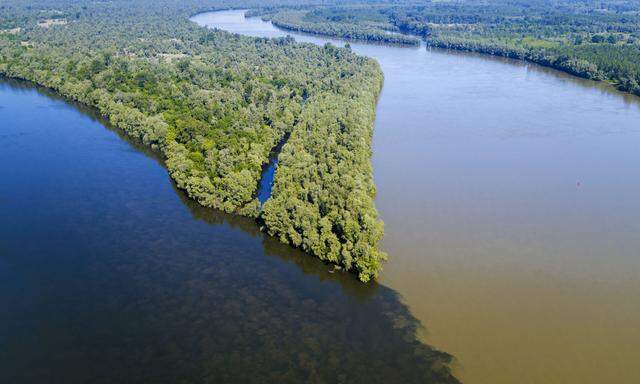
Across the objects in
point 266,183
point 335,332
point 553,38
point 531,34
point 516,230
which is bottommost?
point 335,332

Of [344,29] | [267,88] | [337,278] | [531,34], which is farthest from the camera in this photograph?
[344,29]

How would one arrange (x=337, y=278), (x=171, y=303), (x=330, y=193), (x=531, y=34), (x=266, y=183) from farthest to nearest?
1. (x=531, y=34)
2. (x=266, y=183)
3. (x=330, y=193)
4. (x=337, y=278)
5. (x=171, y=303)

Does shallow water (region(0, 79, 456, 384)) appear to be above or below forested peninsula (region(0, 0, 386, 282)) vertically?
below

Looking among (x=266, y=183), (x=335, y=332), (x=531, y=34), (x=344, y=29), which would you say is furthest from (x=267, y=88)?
(x=531, y=34)

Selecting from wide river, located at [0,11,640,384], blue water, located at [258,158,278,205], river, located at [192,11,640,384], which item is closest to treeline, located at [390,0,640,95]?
river, located at [192,11,640,384]

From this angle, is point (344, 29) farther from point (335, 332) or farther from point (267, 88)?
point (335, 332)

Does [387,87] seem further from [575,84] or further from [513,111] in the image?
[575,84]

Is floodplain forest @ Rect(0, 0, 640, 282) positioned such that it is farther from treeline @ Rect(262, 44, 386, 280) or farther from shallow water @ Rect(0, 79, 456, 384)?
shallow water @ Rect(0, 79, 456, 384)
